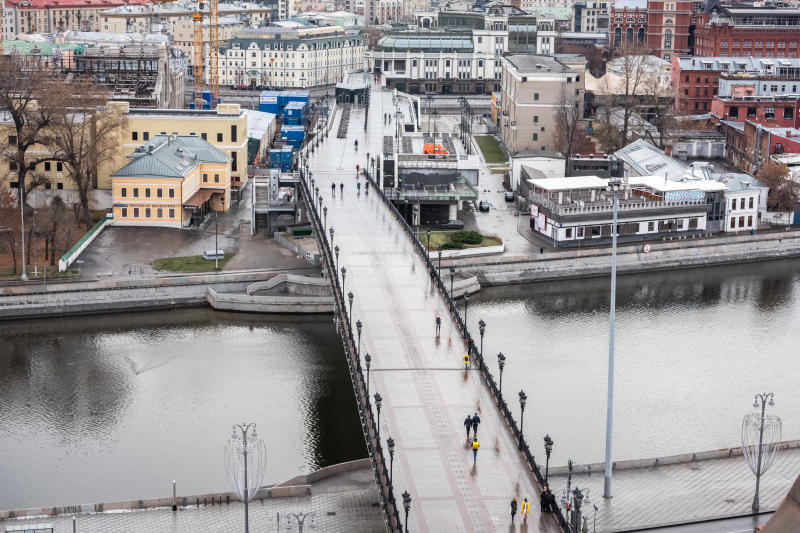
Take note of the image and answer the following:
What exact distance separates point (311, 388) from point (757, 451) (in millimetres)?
13736

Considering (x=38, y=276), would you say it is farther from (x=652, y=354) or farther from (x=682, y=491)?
(x=682, y=491)

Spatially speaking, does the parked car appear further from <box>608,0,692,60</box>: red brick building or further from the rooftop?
<box>608,0,692,60</box>: red brick building

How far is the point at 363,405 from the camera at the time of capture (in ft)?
94.9

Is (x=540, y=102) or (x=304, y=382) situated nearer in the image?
(x=304, y=382)

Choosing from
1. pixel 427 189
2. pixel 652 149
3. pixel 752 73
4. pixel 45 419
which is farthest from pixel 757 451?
pixel 752 73

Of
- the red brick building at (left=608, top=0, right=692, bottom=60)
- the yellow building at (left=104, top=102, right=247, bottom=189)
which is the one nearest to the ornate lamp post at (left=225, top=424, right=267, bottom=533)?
the yellow building at (left=104, top=102, right=247, bottom=189)

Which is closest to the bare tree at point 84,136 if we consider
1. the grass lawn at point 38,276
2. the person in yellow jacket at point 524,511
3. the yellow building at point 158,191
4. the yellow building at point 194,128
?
the yellow building at point 194,128

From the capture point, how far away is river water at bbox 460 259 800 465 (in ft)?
111

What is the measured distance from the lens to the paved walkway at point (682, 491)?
27609mm

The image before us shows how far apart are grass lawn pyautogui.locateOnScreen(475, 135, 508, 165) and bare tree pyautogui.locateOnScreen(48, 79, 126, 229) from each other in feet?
77.6

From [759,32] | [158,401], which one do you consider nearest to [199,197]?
[158,401]

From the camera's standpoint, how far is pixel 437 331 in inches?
1398

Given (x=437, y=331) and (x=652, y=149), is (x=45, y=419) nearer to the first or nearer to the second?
(x=437, y=331)

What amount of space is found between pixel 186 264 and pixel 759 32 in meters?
63.5
